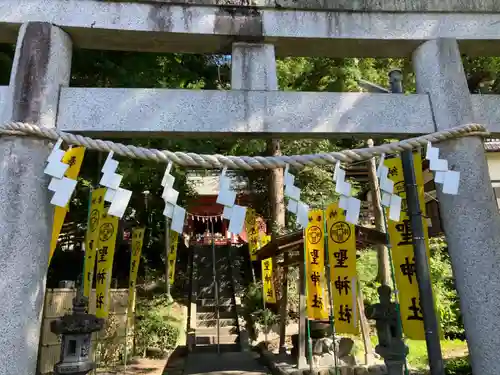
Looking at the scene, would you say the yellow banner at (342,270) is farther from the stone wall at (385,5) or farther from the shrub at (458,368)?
the stone wall at (385,5)

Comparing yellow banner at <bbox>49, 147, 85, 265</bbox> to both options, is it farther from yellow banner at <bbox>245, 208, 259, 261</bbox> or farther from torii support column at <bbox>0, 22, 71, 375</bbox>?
yellow banner at <bbox>245, 208, 259, 261</bbox>

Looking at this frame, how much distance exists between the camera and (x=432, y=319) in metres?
3.98

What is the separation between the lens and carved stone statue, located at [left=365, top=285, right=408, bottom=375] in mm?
4523

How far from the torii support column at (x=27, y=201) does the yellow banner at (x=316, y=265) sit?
5.13 m

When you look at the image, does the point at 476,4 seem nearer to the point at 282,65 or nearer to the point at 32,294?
the point at 32,294

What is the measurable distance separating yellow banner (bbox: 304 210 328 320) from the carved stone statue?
2.52 meters

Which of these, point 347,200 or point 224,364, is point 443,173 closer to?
point 347,200

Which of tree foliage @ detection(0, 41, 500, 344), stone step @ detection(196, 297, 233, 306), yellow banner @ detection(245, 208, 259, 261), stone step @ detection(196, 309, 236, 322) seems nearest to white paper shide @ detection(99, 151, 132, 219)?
tree foliage @ detection(0, 41, 500, 344)

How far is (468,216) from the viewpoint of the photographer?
3.24 m

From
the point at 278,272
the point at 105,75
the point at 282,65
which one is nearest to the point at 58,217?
the point at 105,75

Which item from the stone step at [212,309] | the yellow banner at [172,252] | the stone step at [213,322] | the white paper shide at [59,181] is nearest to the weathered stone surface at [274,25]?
the white paper shide at [59,181]

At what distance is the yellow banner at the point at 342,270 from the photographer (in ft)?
20.8

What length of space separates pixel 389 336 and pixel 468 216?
211 cm

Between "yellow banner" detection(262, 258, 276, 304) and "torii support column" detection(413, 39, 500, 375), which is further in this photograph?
"yellow banner" detection(262, 258, 276, 304)
